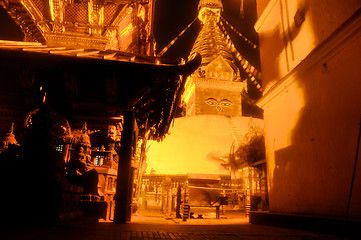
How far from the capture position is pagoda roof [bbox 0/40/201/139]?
4939 millimetres

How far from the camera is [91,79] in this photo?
19.1ft

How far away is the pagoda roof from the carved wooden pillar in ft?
1.62

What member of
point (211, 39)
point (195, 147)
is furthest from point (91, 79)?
point (211, 39)

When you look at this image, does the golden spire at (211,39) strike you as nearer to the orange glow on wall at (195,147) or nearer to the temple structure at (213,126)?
the temple structure at (213,126)

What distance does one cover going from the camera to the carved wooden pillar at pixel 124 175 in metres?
5.86

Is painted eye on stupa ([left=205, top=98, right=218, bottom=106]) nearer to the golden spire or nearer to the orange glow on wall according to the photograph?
the orange glow on wall

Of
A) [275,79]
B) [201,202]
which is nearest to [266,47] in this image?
[275,79]

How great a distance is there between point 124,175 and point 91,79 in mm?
2365

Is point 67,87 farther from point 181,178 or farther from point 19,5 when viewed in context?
point 181,178

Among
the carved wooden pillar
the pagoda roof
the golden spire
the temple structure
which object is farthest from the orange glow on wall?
the carved wooden pillar

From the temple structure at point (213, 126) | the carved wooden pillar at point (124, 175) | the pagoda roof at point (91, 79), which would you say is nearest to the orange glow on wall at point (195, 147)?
the temple structure at point (213, 126)

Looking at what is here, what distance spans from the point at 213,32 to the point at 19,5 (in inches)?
1235

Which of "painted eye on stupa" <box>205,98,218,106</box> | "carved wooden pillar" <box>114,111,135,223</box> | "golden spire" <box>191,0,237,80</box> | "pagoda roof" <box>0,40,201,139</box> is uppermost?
"golden spire" <box>191,0,237,80</box>

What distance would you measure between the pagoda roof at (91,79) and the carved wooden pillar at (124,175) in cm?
49
